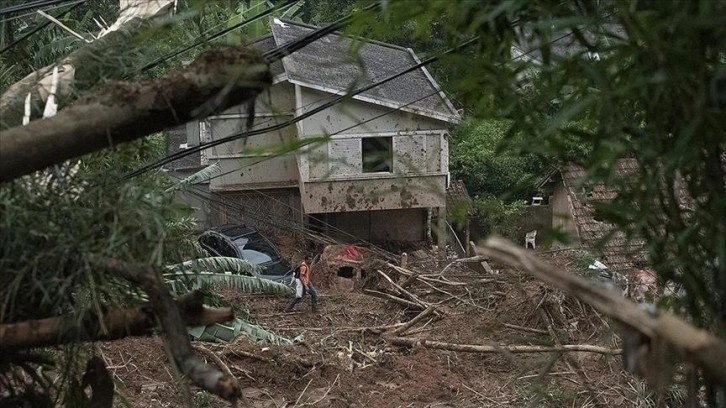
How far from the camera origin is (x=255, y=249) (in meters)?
18.6

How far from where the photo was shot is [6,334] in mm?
2414

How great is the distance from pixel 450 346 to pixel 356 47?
399 inches

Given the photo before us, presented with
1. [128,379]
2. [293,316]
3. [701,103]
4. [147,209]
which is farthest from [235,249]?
[701,103]

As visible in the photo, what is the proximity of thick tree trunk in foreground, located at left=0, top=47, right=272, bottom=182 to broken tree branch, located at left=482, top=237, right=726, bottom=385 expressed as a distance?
78 cm

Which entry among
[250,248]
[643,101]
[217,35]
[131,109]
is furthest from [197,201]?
[643,101]

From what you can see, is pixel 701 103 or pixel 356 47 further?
pixel 356 47

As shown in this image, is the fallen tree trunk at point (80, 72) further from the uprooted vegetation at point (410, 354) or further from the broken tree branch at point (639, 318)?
the uprooted vegetation at point (410, 354)

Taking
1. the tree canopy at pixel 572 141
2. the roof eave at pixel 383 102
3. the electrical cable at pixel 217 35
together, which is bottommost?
the roof eave at pixel 383 102

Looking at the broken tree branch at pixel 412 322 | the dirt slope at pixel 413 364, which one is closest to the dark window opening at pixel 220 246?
the dirt slope at pixel 413 364

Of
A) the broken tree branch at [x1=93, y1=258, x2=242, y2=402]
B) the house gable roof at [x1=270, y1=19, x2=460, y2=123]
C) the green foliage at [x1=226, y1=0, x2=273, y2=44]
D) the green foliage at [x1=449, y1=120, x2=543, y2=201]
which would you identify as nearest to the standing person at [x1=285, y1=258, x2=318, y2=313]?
the house gable roof at [x1=270, y1=19, x2=460, y2=123]

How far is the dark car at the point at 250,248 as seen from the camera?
1783 cm

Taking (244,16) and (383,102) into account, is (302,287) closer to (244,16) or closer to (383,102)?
(383,102)

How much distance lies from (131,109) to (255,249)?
16.5 metres

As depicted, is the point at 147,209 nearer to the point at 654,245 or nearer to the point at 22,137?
the point at 22,137
